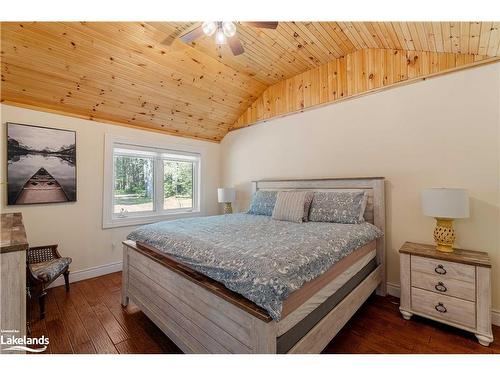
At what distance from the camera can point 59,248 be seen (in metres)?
2.78

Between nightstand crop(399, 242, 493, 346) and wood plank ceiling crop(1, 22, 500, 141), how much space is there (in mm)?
1775

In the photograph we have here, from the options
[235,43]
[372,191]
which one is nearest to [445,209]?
[372,191]

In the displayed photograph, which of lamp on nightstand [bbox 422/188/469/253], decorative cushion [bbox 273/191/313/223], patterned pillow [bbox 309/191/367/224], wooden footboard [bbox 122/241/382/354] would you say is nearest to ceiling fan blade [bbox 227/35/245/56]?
decorative cushion [bbox 273/191/313/223]

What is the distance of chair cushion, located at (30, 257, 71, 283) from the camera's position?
6.68ft

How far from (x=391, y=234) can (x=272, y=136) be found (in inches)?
86.1

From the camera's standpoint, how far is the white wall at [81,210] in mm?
2570


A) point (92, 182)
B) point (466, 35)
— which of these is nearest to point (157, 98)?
point (92, 182)

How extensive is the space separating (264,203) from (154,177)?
1.95 m

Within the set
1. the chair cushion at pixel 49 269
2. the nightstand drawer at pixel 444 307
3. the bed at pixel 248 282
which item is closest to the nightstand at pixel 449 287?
the nightstand drawer at pixel 444 307

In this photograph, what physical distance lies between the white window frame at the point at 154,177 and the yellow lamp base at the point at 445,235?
11.5 feet

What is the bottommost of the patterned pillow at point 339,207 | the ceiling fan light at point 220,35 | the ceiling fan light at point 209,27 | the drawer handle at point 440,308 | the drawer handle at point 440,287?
the drawer handle at point 440,308

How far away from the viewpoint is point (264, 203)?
312 cm

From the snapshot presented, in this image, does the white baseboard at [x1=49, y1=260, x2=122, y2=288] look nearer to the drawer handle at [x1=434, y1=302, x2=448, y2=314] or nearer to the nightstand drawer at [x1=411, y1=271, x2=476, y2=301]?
the nightstand drawer at [x1=411, y1=271, x2=476, y2=301]

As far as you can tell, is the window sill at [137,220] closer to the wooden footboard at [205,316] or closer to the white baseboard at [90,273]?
the white baseboard at [90,273]
